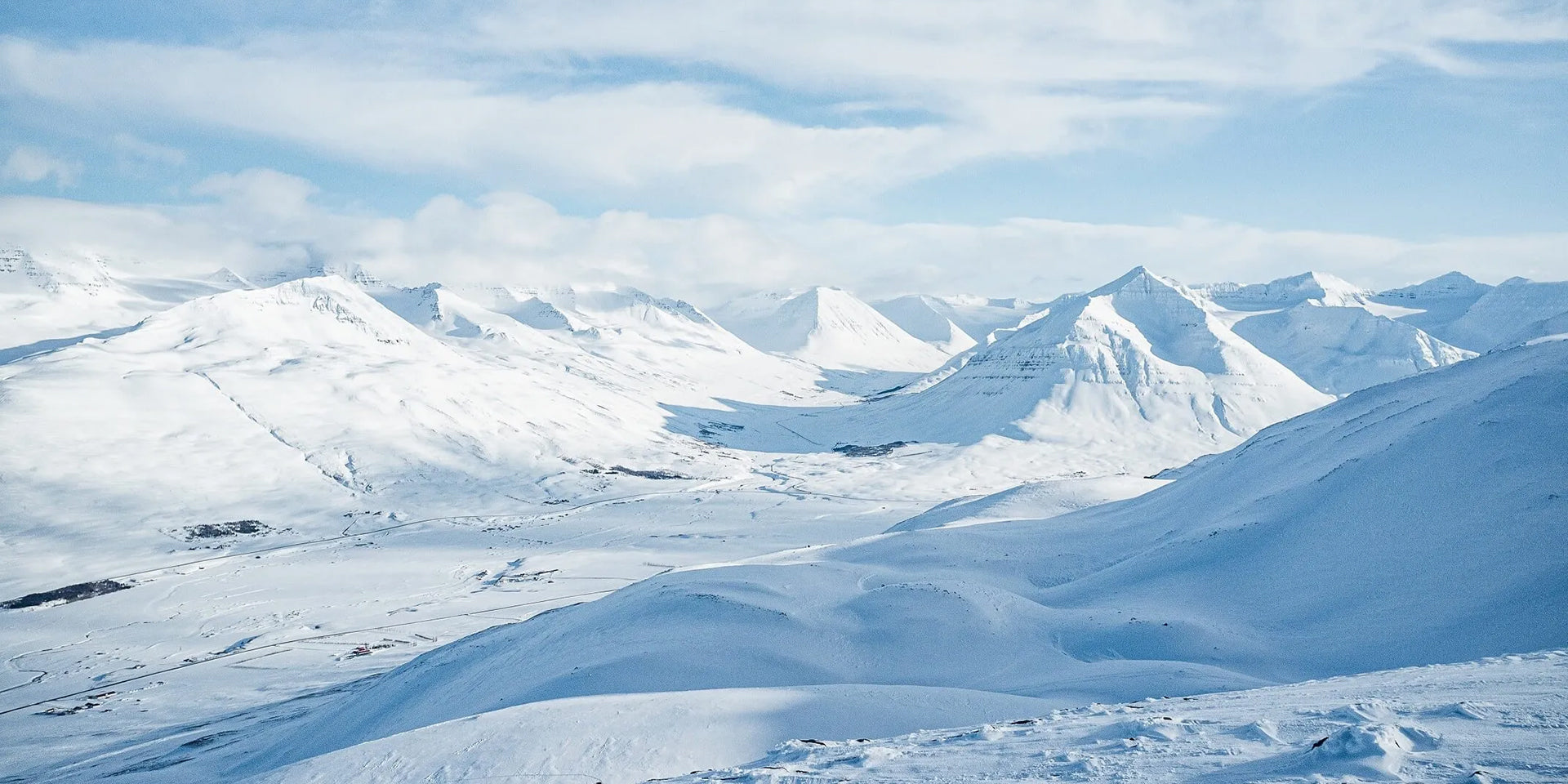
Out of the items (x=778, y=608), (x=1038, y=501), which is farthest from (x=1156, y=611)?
(x=1038, y=501)

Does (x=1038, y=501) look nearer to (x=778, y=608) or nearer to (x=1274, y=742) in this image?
(x=778, y=608)

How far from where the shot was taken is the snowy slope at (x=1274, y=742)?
9359 mm

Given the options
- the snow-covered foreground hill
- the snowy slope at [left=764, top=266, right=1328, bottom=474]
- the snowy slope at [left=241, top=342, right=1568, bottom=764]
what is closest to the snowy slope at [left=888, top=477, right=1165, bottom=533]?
the snow-covered foreground hill

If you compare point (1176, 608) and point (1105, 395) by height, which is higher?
point (1105, 395)

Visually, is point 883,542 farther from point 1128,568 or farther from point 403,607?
point 403,607

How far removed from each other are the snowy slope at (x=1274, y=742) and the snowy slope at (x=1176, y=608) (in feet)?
28.2

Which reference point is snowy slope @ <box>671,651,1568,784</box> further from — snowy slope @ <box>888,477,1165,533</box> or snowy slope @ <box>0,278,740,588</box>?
snowy slope @ <box>0,278,740,588</box>

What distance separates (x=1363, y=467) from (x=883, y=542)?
23015 millimetres

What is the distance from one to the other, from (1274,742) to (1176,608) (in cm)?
2269

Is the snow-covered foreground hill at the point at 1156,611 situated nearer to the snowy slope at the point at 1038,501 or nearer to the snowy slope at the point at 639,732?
the snowy slope at the point at 639,732

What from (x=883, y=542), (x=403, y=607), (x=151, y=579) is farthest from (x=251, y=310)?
(x=883, y=542)

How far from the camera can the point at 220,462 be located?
345ft

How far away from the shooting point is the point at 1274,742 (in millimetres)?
10891

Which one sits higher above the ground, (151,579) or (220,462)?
(220,462)
